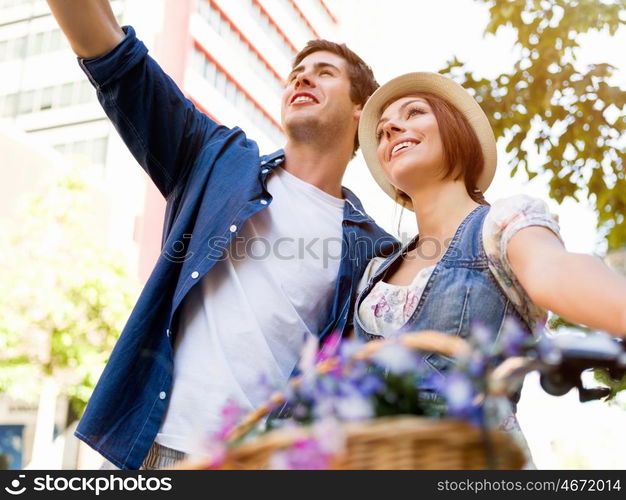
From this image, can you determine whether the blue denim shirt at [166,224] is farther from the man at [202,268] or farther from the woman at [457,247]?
the woman at [457,247]

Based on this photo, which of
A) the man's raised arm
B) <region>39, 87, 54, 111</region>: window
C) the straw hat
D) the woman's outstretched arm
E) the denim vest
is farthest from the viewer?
<region>39, 87, 54, 111</region>: window

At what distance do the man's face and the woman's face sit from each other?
662 millimetres

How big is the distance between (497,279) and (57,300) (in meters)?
10.2

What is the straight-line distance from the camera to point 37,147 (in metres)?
14.7

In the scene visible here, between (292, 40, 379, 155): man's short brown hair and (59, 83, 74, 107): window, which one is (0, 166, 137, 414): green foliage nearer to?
(292, 40, 379, 155): man's short brown hair

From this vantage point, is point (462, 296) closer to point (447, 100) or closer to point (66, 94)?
point (447, 100)

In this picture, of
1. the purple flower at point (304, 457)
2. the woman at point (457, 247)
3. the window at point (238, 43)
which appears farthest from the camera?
the window at point (238, 43)

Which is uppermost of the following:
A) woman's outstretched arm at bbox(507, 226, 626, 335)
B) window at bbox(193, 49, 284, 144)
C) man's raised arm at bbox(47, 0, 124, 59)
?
window at bbox(193, 49, 284, 144)

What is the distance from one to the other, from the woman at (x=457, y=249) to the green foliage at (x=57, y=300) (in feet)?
31.0

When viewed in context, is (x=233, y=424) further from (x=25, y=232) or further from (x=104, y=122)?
(x=104, y=122)

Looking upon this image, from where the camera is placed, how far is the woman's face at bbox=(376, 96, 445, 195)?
6.82ft

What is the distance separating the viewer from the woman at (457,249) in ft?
4.25

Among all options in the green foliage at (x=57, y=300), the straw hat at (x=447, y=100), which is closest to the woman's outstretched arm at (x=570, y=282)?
the straw hat at (x=447, y=100)

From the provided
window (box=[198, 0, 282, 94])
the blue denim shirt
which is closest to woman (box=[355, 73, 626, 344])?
the blue denim shirt
